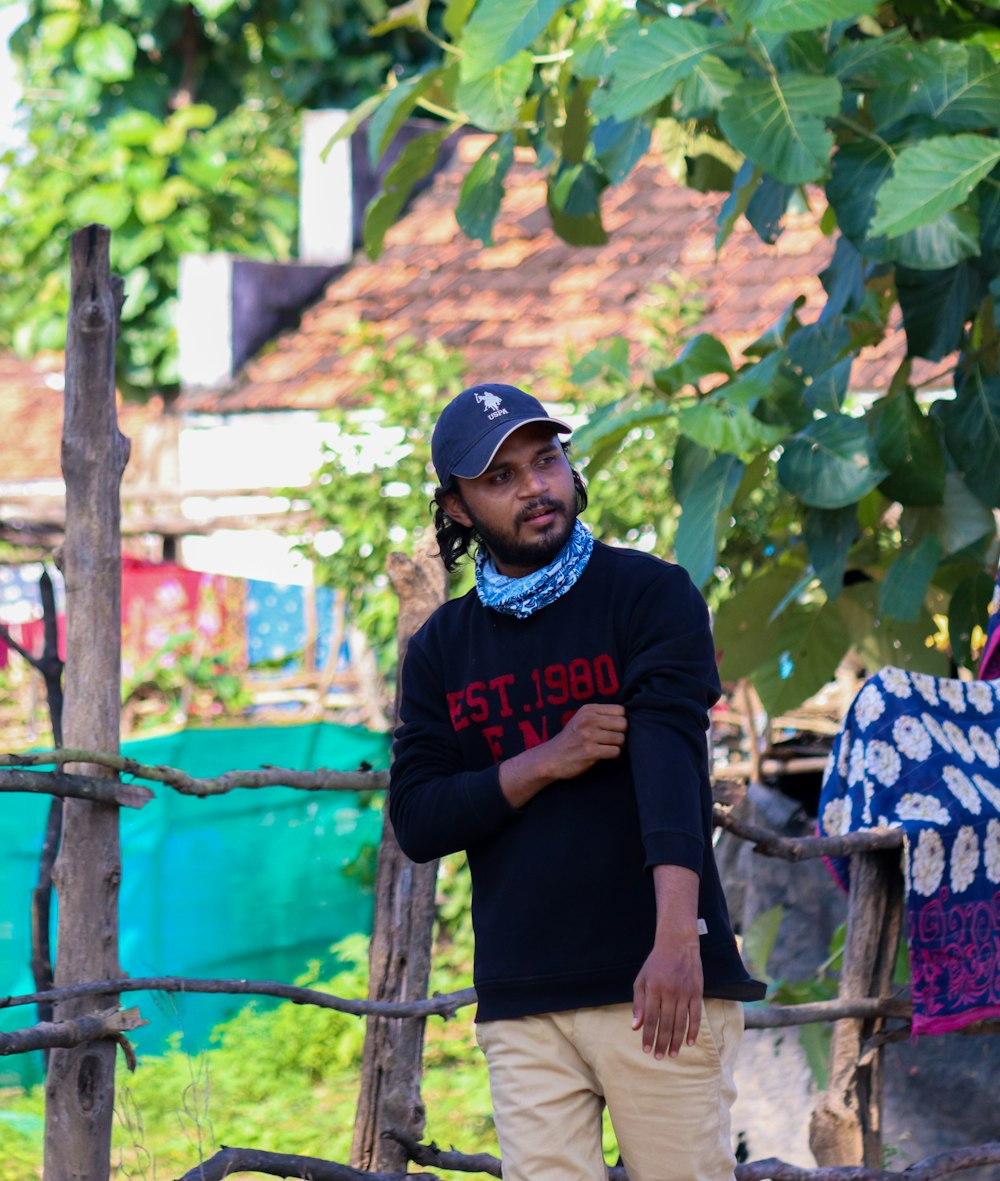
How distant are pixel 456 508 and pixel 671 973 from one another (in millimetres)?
671

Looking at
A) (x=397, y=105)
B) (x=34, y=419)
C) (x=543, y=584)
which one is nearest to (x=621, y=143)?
(x=397, y=105)

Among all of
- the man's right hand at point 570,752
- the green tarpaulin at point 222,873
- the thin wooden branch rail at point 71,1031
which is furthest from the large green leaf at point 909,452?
the green tarpaulin at point 222,873

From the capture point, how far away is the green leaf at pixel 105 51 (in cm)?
1155

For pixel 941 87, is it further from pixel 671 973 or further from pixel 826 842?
pixel 671 973

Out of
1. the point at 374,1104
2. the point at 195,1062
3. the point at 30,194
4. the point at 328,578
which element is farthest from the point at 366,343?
the point at 30,194

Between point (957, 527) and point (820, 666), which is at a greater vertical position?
point (957, 527)

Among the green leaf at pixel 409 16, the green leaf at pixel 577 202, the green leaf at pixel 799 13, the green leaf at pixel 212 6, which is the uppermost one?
the green leaf at pixel 212 6

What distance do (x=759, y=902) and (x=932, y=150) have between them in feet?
7.48

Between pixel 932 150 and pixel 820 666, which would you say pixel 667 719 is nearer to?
pixel 932 150

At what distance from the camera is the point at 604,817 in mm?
1972

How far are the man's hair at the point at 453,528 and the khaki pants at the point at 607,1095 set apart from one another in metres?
0.65

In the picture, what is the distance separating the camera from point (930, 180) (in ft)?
8.48

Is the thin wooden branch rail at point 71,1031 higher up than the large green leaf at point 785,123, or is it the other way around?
the large green leaf at point 785,123

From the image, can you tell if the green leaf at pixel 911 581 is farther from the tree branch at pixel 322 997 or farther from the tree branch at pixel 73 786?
the tree branch at pixel 73 786
